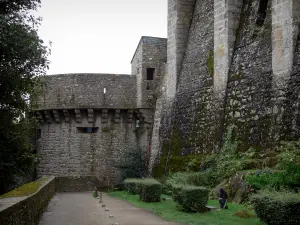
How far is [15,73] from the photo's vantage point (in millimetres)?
12031

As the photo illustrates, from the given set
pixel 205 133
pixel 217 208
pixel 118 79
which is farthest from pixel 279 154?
pixel 118 79

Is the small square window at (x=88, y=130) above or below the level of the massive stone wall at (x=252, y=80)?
below

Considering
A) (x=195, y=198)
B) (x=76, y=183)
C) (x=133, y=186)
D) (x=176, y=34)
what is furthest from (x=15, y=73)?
(x=76, y=183)

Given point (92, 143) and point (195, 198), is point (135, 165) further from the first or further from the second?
point (195, 198)

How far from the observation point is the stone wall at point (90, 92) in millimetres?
23219

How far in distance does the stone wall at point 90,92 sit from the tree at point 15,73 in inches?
314

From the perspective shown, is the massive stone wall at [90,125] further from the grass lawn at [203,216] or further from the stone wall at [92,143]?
the grass lawn at [203,216]

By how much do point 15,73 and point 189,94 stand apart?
27.7ft

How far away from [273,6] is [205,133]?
5.45 m

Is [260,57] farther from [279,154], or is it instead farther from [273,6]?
[279,154]

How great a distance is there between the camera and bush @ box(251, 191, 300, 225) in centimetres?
794

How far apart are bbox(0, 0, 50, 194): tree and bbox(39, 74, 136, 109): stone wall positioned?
314 inches

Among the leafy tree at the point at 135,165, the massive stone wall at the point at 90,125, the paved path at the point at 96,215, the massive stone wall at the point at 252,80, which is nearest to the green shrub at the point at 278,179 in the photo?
the massive stone wall at the point at 252,80

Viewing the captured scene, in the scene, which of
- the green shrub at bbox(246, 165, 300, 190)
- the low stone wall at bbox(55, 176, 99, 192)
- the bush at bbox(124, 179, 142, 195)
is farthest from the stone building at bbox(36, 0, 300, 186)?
the bush at bbox(124, 179, 142, 195)
